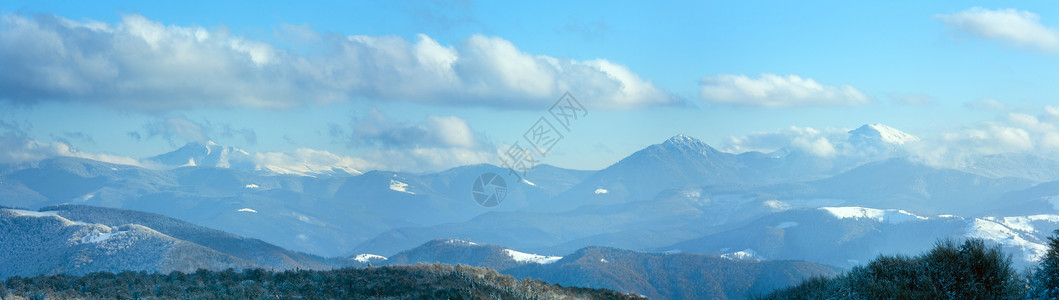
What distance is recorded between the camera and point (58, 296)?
1342 inches

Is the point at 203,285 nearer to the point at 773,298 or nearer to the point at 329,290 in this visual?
the point at 329,290

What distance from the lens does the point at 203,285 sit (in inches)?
1543

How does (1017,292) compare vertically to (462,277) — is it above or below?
below

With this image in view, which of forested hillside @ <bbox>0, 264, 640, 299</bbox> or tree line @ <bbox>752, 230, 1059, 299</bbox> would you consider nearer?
tree line @ <bbox>752, 230, 1059, 299</bbox>

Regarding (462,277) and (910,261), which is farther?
(462,277)

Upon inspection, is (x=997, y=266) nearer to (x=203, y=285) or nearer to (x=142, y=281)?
(x=203, y=285)

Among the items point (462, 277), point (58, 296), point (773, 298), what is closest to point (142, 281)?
point (58, 296)

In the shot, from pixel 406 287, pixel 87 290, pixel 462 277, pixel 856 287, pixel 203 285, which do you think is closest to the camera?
pixel 856 287

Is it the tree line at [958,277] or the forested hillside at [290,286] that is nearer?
the tree line at [958,277]

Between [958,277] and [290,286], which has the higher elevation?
[290,286]

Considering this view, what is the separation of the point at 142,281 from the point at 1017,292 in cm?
4037

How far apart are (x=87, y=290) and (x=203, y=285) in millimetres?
5212

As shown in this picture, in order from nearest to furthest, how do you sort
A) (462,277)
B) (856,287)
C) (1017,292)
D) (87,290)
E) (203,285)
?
(1017,292)
(856,287)
(87,290)
(203,285)
(462,277)

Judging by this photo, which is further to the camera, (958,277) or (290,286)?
(290,286)
